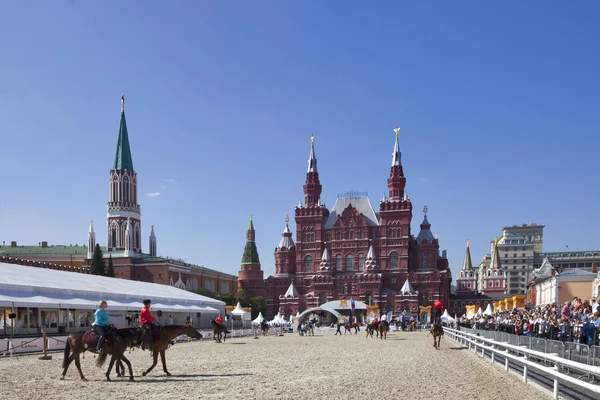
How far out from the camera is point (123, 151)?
4970 inches

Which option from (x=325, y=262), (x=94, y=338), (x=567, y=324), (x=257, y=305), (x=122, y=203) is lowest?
(x=257, y=305)

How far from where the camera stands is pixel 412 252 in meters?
110

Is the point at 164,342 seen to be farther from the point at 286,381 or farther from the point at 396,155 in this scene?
the point at 396,155

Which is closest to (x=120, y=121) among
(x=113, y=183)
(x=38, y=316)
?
(x=113, y=183)

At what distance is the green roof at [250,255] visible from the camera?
125287 millimetres

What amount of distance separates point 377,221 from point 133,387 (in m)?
98.8

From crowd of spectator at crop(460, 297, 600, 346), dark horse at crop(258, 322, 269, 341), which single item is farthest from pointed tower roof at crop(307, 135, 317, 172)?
crowd of spectator at crop(460, 297, 600, 346)

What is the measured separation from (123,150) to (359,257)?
2161 inches

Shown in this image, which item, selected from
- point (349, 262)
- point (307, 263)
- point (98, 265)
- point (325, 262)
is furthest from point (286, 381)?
point (307, 263)

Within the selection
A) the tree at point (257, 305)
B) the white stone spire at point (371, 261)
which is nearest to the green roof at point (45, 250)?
the tree at point (257, 305)

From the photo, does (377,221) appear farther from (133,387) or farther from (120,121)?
(133,387)

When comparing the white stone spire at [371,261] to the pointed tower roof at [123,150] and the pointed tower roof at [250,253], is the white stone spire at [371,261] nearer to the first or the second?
the pointed tower roof at [250,253]

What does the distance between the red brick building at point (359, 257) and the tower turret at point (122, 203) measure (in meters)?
29.4

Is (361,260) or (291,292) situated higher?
(361,260)
